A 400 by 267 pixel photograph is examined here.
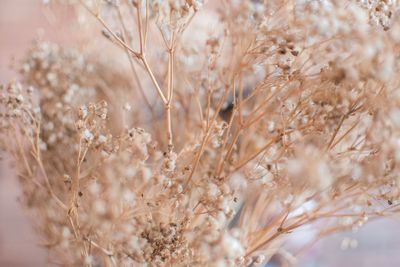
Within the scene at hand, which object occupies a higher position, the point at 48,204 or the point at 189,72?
the point at 189,72

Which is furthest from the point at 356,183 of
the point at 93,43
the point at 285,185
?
the point at 93,43

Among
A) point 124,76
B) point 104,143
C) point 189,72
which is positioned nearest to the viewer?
point 104,143

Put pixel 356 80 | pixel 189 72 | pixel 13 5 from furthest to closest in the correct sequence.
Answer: pixel 13 5 < pixel 189 72 < pixel 356 80

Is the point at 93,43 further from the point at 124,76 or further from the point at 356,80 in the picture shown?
the point at 356,80

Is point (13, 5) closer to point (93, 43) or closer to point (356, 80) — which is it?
point (93, 43)

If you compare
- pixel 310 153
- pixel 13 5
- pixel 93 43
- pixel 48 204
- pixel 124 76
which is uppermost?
pixel 13 5

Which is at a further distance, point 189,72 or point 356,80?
point 189,72
